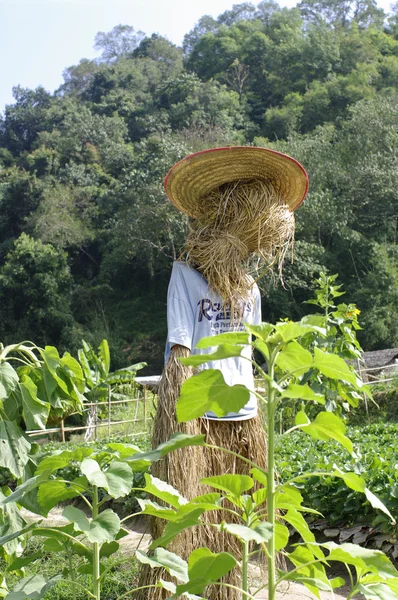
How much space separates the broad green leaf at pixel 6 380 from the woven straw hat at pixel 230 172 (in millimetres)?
1127

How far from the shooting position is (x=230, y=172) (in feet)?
9.78

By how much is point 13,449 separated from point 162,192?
78.7 ft

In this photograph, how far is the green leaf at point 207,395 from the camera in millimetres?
1395

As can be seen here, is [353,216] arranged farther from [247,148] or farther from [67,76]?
[67,76]

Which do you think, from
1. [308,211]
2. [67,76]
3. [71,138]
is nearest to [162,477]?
[308,211]

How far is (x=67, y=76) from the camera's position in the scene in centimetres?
6322

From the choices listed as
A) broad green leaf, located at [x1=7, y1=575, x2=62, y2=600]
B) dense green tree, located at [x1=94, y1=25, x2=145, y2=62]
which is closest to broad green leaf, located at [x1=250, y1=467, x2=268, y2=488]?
broad green leaf, located at [x1=7, y1=575, x2=62, y2=600]

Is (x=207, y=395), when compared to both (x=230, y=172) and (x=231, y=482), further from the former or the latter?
(x=230, y=172)

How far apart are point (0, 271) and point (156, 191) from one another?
284 inches

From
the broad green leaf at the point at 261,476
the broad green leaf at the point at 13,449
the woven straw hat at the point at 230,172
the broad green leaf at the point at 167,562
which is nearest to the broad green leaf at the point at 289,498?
the broad green leaf at the point at 261,476

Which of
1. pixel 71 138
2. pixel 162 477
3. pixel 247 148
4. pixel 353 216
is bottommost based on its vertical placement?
pixel 162 477

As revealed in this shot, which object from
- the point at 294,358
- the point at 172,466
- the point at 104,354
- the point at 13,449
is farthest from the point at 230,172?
the point at 104,354

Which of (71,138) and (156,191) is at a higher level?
A: (71,138)

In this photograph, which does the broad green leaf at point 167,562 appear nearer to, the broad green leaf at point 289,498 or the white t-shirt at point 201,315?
the broad green leaf at point 289,498
